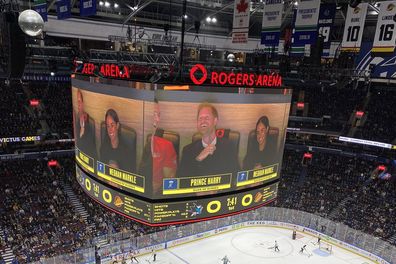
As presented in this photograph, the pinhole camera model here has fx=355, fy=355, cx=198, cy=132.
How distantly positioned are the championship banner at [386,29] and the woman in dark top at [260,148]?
939cm

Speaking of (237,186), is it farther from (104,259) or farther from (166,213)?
(104,259)

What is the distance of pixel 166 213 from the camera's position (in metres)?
8.04

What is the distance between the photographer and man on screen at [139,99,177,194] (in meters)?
7.44

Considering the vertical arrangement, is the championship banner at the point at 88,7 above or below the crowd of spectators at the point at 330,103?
above

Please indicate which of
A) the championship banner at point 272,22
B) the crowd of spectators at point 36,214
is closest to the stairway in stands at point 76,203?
the crowd of spectators at point 36,214

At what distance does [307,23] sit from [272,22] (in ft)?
6.36

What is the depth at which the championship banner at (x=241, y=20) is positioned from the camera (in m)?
17.2

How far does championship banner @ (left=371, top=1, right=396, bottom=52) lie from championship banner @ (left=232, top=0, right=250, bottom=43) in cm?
580

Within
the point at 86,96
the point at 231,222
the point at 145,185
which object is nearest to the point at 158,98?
the point at 145,185

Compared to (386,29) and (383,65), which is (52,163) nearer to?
(386,29)

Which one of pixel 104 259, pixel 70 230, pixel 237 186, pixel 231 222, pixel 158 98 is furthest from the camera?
pixel 231 222

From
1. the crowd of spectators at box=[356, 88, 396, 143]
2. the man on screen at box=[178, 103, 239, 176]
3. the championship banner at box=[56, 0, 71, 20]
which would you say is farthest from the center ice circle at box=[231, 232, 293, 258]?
the championship banner at box=[56, 0, 71, 20]

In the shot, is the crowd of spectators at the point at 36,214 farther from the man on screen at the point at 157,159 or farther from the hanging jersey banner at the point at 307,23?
the hanging jersey banner at the point at 307,23

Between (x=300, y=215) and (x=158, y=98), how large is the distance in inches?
954
